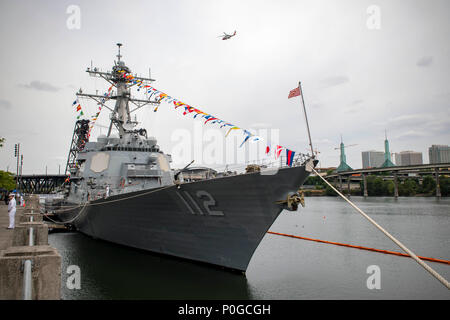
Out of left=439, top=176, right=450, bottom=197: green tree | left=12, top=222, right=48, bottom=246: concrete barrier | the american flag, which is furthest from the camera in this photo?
left=439, top=176, right=450, bottom=197: green tree

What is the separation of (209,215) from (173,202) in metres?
1.42

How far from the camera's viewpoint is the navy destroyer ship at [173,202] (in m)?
8.39

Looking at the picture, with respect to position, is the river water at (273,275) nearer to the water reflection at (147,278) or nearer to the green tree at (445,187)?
the water reflection at (147,278)

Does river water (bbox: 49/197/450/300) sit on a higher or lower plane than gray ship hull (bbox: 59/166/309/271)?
lower

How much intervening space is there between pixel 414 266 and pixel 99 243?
43.0ft

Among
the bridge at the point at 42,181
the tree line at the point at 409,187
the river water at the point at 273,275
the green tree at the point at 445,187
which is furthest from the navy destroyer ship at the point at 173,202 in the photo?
the green tree at the point at 445,187

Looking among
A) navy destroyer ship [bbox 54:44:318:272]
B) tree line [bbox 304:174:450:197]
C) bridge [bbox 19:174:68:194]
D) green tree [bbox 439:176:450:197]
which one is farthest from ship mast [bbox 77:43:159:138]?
green tree [bbox 439:176:450:197]

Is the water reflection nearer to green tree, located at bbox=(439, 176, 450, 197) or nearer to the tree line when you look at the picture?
the tree line

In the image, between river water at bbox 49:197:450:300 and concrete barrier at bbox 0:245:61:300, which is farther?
river water at bbox 49:197:450:300

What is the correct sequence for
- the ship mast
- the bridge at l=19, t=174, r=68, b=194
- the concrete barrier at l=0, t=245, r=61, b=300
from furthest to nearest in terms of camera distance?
the bridge at l=19, t=174, r=68, b=194 → the ship mast → the concrete barrier at l=0, t=245, r=61, b=300

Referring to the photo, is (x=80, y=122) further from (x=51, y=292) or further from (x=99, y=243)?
(x=51, y=292)

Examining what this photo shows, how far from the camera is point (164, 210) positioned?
1047cm

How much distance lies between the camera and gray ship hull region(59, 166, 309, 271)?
834 cm
